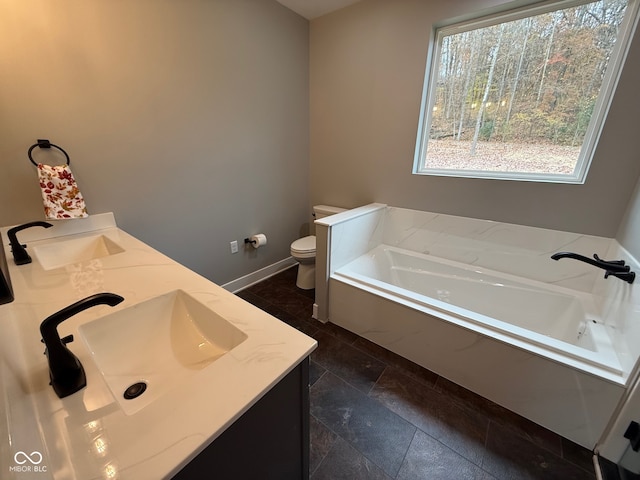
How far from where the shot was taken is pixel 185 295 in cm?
91

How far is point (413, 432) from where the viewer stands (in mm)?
1295

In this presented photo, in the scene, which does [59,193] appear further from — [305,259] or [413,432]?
[413,432]

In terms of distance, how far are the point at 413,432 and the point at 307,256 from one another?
144 centimetres

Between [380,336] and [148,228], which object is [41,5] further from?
[380,336]

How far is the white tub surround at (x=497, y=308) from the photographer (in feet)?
4.00

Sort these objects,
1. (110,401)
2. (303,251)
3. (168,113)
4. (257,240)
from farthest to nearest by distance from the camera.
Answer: (257,240) → (303,251) → (168,113) → (110,401)

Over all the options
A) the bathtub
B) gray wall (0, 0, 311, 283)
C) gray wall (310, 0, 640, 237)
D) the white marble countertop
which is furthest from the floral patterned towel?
gray wall (310, 0, 640, 237)

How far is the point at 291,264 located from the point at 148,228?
153 cm

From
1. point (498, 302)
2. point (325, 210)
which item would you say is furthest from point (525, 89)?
point (325, 210)

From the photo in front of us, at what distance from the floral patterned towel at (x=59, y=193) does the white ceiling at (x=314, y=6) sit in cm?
207

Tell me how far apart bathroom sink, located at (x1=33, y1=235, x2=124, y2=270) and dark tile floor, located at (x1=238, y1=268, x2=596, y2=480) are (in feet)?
4.46

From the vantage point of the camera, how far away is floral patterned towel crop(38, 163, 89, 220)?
133 cm

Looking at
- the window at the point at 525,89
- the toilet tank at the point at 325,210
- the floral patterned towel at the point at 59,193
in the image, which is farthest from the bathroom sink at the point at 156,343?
the window at the point at 525,89

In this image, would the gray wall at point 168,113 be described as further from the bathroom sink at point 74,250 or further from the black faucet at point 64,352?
the black faucet at point 64,352
